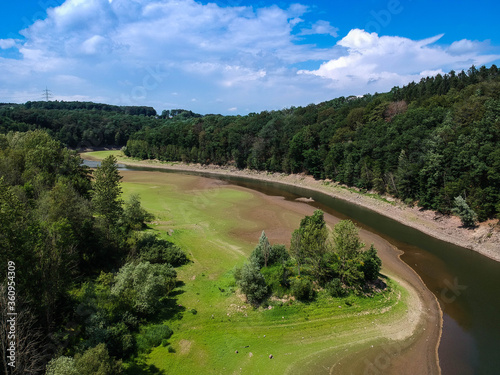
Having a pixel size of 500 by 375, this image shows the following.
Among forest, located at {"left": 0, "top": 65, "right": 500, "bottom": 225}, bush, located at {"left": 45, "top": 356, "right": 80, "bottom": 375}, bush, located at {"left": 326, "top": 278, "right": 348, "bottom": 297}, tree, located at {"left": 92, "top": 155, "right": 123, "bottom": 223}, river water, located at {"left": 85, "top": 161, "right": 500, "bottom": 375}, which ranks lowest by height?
river water, located at {"left": 85, "top": 161, "right": 500, "bottom": 375}

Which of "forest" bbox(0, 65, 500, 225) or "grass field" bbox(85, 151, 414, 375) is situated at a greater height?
"forest" bbox(0, 65, 500, 225)

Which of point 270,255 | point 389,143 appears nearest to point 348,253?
point 270,255

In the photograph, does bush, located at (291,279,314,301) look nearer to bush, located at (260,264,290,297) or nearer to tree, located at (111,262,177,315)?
bush, located at (260,264,290,297)

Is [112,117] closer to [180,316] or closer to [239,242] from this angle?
[239,242]

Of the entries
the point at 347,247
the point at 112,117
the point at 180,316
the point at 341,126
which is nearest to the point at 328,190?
the point at 341,126

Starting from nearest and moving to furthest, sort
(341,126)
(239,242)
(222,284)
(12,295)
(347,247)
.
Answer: (12,295), (347,247), (222,284), (239,242), (341,126)

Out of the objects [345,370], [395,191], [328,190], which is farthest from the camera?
[328,190]

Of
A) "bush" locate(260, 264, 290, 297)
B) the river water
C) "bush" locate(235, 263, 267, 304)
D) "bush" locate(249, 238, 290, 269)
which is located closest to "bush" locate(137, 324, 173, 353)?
"bush" locate(235, 263, 267, 304)
